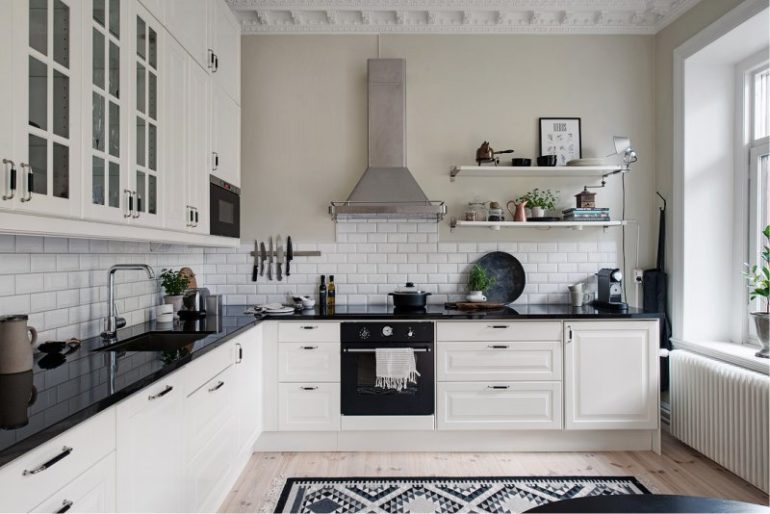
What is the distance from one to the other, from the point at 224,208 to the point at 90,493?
2.05 m

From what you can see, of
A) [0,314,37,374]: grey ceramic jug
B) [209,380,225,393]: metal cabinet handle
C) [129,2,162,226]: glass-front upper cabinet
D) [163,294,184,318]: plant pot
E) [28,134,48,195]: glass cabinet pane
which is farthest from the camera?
[163,294,184,318]: plant pot

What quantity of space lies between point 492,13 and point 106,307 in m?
3.36

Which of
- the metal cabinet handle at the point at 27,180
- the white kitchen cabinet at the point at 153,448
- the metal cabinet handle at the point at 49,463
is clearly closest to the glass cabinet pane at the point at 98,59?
the metal cabinet handle at the point at 27,180

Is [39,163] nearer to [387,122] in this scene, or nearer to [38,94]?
[38,94]

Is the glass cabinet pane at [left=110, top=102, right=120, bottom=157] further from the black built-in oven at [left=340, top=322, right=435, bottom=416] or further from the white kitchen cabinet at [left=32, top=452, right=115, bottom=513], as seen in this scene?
the black built-in oven at [left=340, top=322, right=435, bottom=416]

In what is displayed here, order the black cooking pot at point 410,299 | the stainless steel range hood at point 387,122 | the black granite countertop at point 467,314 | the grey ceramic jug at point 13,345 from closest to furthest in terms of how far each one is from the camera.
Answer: the grey ceramic jug at point 13,345 → the black granite countertop at point 467,314 → the black cooking pot at point 410,299 → the stainless steel range hood at point 387,122

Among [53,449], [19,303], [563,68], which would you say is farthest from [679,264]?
[19,303]

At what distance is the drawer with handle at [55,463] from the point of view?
3.14 feet

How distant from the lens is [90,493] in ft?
4.05

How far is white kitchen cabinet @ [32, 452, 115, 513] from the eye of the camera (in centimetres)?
110

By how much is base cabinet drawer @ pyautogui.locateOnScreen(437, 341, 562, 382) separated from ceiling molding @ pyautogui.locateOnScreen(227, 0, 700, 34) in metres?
2.49

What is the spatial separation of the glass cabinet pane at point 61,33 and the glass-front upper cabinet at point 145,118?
1.31ft

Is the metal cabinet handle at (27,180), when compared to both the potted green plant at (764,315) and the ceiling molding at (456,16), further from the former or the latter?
the potted green plant at (764,315)

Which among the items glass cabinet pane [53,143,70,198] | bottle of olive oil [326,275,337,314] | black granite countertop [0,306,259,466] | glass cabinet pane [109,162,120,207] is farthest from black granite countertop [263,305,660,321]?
glass cabinet pane [53,143,70,198]
